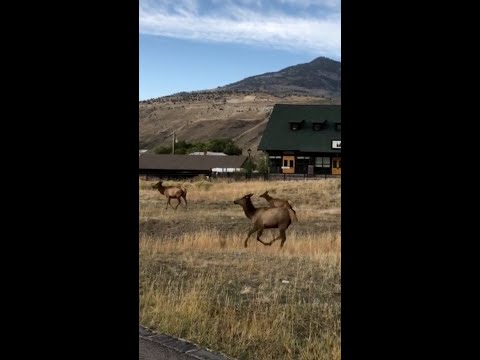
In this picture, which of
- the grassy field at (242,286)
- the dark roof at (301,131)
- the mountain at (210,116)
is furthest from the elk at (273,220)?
the mountain at (210,116)

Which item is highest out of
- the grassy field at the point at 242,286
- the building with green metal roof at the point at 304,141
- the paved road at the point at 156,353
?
the building with green metal roof at the point at 304,141

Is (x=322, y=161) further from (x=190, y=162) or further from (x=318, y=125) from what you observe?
(x=190, y=162)

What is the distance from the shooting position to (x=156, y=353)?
3643 millimetres

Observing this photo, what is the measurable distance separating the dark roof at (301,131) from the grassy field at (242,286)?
56.6 feet

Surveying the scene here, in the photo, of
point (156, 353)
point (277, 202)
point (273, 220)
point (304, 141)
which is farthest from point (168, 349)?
point (304, 141)

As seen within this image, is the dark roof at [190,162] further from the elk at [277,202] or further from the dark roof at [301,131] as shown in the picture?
the elk at [277,202]

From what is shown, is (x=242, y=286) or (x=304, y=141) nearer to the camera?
(x=242, y=286)

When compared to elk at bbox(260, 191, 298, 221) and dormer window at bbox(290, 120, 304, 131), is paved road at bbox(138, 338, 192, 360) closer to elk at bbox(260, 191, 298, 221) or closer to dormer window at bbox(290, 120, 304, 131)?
elk at bbox(260, 191, 298, 221)

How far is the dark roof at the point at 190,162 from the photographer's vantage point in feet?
92.4

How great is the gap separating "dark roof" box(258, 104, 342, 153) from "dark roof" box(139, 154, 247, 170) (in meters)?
2.01

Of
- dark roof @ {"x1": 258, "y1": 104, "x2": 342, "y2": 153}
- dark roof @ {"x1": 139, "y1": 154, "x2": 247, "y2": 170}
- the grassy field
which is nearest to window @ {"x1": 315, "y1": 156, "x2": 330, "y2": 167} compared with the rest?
dark roof @ {"x1": 258, "y1": 104, "x2": 342, "y2": 153}

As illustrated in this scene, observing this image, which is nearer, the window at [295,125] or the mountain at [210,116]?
the window at [295,125]

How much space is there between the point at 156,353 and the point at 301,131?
28001 mm
